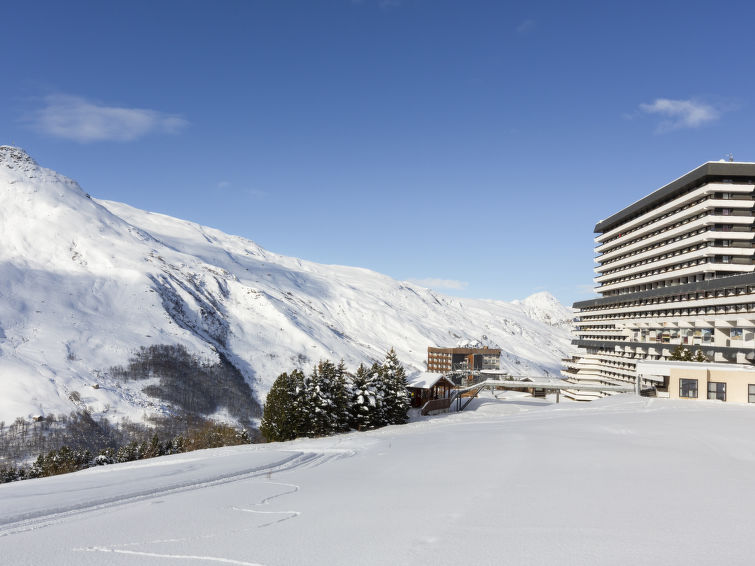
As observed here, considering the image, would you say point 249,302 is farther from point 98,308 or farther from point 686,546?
point 686,546

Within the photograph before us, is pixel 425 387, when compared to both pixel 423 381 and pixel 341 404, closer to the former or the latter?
pixel 423 381

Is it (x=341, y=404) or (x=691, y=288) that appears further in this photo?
(x=691, y=288)

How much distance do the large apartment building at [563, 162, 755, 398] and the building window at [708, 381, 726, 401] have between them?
6.20 meters

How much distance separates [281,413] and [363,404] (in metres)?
7.38

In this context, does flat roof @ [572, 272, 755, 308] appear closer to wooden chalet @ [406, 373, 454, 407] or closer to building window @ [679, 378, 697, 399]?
building window @ [679, 378, 697, 399]

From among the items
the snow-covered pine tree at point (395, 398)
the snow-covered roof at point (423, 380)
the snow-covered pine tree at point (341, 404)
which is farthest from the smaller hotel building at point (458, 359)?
the snow-covered pine tree at point (341, 404)

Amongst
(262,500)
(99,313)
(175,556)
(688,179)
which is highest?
(688,179)

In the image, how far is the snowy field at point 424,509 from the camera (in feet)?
16.7

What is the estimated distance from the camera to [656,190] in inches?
2739

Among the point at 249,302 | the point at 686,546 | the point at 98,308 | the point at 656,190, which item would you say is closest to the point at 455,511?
the point at 686,546

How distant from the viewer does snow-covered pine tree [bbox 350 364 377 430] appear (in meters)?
41.2

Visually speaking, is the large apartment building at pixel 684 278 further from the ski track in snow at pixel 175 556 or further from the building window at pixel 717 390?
→ the ski track in snow at pixel 175 556

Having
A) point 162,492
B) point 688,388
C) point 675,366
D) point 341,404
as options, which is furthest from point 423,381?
point 162,492

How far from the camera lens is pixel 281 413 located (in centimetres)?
3862
